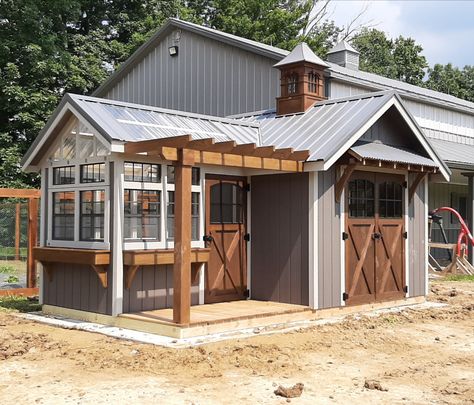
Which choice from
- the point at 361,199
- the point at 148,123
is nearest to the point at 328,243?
the point at 361,199

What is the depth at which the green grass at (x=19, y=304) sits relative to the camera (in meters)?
11.3

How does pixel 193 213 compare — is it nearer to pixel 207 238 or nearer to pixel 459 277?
pixel 207 238

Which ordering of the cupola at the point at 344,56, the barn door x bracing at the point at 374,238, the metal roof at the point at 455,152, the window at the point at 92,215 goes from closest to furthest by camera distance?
the window at the point at 92,215, the barn door x bracing at the point at 374,238, the metal roof at the point at 455,152, the cupola at the point at 344,56

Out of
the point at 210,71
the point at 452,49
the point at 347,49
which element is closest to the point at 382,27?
the point at 452,49

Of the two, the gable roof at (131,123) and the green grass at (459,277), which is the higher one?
the gable roof at (131,123)

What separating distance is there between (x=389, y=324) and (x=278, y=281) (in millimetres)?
1923

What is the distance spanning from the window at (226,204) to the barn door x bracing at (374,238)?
71.7 inches

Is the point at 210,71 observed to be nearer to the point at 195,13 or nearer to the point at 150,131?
the point at 150,131

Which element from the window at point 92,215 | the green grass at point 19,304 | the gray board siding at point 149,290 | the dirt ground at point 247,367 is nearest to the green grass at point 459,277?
the dirt ground at point 247,367

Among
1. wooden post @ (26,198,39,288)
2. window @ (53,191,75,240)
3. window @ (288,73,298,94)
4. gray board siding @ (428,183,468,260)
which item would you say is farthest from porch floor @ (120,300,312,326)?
gray board siding @ (428,183,468,260)

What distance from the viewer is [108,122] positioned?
384 inches

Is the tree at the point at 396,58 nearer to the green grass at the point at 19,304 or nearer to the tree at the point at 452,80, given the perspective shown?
the tree at the point at 452,80

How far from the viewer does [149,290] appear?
985 centimetres

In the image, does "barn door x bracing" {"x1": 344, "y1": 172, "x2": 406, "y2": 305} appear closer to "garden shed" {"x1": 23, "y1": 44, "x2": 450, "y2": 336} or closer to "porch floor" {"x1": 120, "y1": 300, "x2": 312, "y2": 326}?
"garden shed" {"x1": 23, "y1": 44, "x2": 450, "y2": 336}
